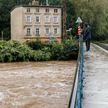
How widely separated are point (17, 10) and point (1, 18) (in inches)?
714

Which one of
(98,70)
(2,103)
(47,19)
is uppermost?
(47,19)

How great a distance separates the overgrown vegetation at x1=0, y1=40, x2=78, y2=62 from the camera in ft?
65.1

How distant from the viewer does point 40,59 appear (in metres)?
20.3

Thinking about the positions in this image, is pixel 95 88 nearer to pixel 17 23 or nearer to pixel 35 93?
pixel 35 93

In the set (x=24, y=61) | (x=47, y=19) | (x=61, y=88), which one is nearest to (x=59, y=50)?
(x=24, y=61)

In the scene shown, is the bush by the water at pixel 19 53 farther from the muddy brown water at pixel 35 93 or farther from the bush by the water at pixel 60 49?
the muddy brown water at pixel 35 93

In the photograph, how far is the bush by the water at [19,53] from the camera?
19.7 metres

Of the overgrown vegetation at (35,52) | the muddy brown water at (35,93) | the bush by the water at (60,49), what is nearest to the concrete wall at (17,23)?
the bush by the water at (60,49)

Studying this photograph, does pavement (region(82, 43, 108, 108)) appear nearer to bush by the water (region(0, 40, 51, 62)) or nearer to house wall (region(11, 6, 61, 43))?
bush by the water (region(0, 40, 51, 62))

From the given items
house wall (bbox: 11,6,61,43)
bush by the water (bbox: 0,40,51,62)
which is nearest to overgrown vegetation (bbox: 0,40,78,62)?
bush by the water (bbox: 0,40,51,62)

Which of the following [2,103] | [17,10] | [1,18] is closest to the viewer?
[2,103]

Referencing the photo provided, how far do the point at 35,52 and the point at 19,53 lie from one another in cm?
159

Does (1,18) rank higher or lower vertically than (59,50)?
higher

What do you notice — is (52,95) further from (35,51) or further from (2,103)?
(35,51)
